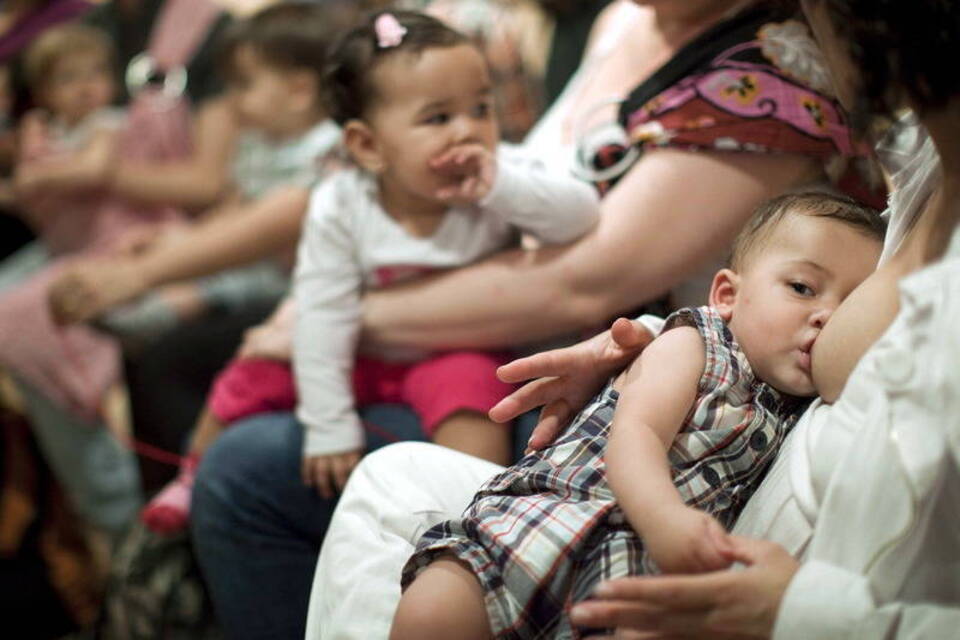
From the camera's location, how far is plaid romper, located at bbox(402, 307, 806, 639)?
62cm

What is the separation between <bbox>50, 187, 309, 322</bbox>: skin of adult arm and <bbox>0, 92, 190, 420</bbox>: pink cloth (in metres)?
0.05

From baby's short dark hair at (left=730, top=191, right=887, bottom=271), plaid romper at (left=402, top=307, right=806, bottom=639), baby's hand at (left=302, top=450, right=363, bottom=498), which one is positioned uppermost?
baby's short dark hair at (left=730, top=191, right=887, bottom=271)

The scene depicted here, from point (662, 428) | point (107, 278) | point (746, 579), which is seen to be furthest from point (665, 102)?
point (107, 278)

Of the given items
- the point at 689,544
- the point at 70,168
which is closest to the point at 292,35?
the point at 70,168

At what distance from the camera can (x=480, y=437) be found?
0.85 m

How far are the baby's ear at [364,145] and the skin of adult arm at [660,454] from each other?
1.31ft

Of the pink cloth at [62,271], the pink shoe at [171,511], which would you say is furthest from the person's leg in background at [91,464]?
the pink shoe at [171,511]

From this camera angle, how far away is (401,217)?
1.02 metres

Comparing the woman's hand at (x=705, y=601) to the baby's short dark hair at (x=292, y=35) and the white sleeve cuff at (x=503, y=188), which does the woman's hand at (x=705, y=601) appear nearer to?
the white sleeve cuff at (x=503, y=188)

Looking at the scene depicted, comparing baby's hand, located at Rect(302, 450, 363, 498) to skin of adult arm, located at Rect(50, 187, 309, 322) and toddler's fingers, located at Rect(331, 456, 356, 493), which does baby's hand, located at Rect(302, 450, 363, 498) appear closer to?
toddler's fingers, located at Rect(331, 456, 356, 493)

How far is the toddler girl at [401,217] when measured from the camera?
0.94m

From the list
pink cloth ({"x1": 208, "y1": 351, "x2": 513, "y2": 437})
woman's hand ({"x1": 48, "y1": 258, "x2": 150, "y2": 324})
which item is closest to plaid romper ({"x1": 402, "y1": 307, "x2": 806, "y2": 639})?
pink cloth ({"x1": 208, "y1": 351, "x2": 513, "y2": 437})

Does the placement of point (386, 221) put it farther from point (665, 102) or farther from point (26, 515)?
point (26, 515)

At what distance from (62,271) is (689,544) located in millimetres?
1442
